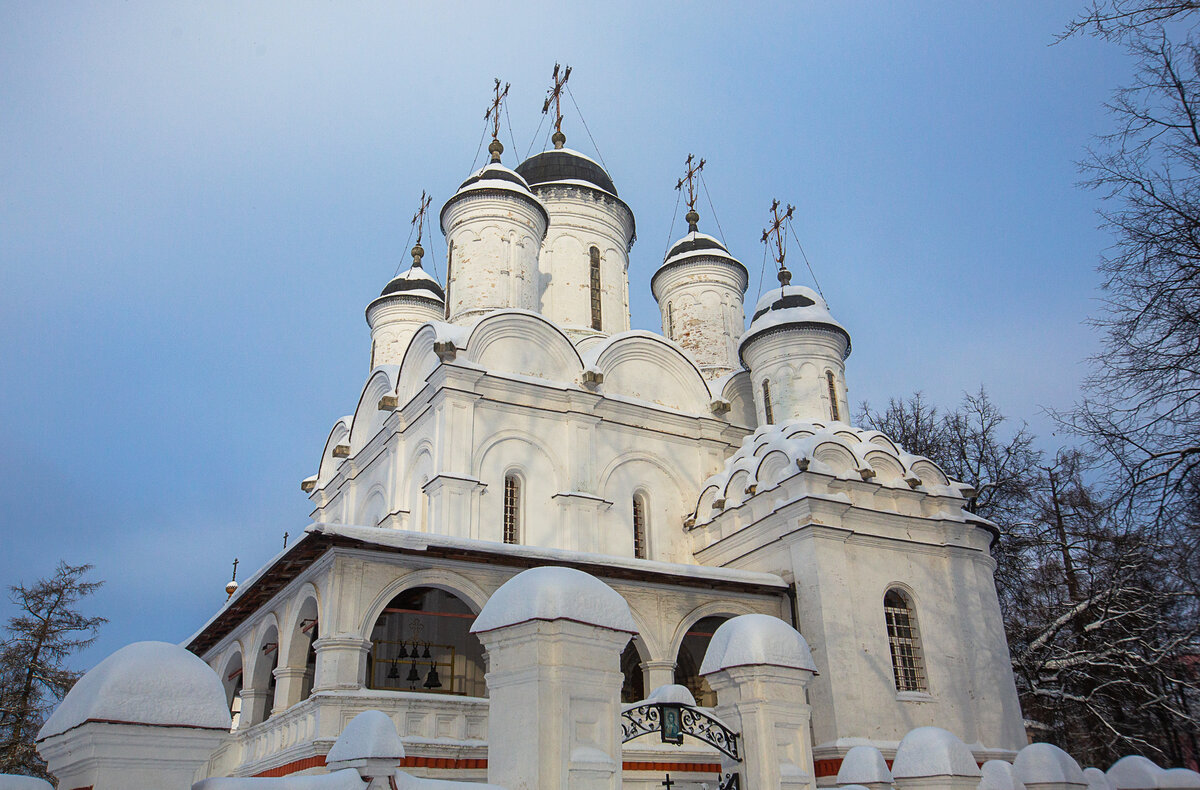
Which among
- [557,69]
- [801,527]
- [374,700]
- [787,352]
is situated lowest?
[374,700]

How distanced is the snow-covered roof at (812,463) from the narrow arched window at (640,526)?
3.46ft

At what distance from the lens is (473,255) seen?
60.6ft

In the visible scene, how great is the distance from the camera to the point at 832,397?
18406 mm

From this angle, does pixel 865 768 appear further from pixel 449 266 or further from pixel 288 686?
pixel 449 266

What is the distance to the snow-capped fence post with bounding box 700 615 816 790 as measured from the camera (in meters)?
6.06

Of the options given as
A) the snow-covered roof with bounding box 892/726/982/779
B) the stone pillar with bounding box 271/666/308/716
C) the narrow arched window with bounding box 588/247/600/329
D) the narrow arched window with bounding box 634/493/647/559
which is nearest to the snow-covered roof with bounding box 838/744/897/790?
the snow-covered roof with bounding box 892/726/982/779

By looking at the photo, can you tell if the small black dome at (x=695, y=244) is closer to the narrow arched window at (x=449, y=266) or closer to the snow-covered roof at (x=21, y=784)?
the narrow arched window at (x=449, y=266)

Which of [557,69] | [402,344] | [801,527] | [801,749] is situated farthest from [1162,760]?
[557,69]

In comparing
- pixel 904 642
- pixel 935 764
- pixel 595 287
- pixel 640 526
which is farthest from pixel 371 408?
pixel 935 764

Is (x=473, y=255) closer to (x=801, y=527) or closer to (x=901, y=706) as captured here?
(x=801, y=527)

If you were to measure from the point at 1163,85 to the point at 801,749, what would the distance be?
569 cm

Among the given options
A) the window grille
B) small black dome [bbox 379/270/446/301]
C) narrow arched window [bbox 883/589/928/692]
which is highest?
small black dome [bbox 379/270/446/301]

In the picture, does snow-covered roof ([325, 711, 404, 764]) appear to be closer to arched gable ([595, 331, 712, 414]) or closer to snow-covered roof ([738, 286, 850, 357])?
arched gable ([595, 331, 712, 414])

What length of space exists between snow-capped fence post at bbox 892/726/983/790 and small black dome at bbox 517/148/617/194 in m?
A: 16.7
